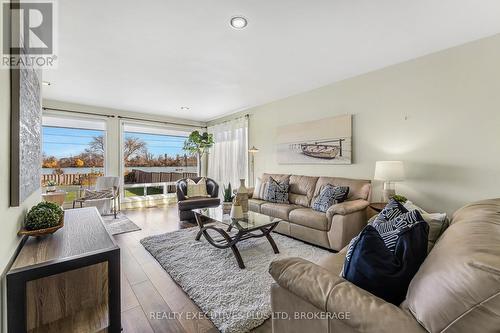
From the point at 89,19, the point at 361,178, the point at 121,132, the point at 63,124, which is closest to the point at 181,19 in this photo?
the point at 89,19

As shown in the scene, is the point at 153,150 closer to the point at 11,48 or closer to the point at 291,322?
the point at 11,48

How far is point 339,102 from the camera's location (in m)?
3.66

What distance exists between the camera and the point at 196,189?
15.6 ft

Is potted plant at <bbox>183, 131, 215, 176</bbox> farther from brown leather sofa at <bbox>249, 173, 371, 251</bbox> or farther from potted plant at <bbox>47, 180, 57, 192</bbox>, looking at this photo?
potted plant at <bbox>47, 180, 57, 192</bbox>

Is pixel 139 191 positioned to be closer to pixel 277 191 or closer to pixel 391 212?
pixel 277 191

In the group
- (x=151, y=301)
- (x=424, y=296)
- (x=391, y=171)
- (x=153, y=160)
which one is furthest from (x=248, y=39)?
(x=153, y=160)

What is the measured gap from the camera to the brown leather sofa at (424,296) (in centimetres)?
64

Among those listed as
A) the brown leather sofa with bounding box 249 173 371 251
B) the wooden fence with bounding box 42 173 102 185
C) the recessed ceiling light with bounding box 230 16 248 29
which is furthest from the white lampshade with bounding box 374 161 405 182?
the wooden fence with bounding box 42 173 102 185

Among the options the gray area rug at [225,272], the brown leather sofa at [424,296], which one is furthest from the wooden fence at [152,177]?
the brown leather sofa at [424,296]

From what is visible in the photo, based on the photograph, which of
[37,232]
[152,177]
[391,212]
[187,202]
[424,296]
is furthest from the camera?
[152,177]

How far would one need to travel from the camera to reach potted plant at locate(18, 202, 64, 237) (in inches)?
54.1

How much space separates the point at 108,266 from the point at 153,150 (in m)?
5.39

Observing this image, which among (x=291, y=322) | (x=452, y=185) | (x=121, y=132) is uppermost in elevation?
(x=121, y=132)

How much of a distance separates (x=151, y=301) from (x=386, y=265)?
1835mm
